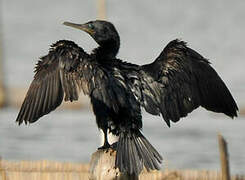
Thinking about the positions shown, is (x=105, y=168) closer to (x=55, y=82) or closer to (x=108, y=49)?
(x=55, y=82)

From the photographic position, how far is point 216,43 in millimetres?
25078

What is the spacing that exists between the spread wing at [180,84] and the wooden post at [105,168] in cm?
71

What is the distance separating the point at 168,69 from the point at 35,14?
22.3 metres

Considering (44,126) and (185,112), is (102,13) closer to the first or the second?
(44,126)

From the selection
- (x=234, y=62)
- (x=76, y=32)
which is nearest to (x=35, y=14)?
(x=76, y=32)

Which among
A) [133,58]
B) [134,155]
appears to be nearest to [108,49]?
[134,155]

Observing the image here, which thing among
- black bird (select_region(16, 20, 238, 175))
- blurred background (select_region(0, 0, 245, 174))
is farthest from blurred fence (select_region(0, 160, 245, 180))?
blurred background (select_region(0, 0, 245, 174))

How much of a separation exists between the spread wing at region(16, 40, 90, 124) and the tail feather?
50cm

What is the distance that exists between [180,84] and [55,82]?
1062 millimetres

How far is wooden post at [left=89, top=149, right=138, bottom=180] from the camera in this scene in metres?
6.07

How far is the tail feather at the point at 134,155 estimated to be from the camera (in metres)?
6.06

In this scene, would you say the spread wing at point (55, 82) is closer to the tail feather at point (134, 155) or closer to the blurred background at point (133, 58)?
the tail feather at point (134, 155)

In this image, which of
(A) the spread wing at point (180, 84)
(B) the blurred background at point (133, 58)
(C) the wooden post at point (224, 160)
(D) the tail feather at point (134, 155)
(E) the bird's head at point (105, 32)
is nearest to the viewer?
(D) the tail feather at point (134, 155)

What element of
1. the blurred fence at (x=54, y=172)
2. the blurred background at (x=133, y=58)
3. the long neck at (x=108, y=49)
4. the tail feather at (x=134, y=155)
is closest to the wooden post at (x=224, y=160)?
the blurred fence at (x=54, y=172)
